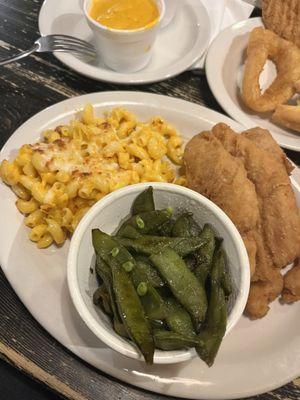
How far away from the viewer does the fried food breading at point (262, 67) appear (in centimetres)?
192

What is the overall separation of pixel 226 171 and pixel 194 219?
217 millimetres

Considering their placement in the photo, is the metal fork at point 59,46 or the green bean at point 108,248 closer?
the green bean at point 108,248

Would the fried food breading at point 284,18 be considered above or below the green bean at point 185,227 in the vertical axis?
above

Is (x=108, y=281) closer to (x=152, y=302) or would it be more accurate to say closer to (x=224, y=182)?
(x=152, y=302)

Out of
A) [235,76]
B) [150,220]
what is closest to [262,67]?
[235,76]

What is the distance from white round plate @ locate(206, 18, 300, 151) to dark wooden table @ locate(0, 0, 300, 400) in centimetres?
9

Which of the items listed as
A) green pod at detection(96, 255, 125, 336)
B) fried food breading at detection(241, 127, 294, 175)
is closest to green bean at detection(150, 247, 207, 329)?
green pod at detection(96, 255, 125, 336)

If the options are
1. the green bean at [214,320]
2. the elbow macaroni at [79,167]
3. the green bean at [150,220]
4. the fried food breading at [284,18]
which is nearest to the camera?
the green bean at [214,320]

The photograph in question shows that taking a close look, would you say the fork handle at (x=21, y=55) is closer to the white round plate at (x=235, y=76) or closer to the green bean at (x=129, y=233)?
the white round plate at (x=235, y=76)

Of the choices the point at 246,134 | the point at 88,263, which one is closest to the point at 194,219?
the point at 88,263

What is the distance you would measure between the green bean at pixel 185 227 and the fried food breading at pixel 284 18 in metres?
1.25

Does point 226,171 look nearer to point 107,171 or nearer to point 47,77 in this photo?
point 107,171

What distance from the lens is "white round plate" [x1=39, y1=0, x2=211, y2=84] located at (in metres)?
1.90

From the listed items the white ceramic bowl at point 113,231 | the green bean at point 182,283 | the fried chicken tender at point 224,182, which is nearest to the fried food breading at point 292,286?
the fried chicken tender at point 224,182
